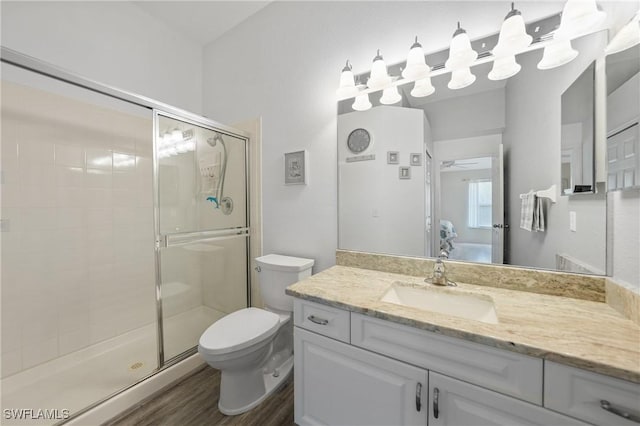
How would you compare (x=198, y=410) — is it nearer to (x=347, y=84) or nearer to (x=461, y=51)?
(x=347, y=84)

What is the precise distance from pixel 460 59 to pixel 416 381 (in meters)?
1.50

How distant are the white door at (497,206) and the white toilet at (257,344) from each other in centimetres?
111

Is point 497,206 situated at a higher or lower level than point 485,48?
lower

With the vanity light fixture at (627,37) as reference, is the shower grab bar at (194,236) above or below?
below

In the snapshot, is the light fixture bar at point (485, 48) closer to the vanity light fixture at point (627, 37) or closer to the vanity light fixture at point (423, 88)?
the vanity light fixture at point (423, 88)

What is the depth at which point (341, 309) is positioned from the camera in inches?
41.9

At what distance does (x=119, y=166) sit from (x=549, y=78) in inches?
112

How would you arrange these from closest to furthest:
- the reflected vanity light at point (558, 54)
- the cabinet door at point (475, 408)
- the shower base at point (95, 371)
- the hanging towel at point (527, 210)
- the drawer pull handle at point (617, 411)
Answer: the drawer pull handle at point (617, 411), the cabinet door at point (475, 408), the reflected vanity light at point (558, 54), the hanging towel at point (527, 210), the shower base at point (95, 371)

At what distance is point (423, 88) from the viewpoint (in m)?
1.42

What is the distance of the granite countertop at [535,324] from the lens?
0.67 m

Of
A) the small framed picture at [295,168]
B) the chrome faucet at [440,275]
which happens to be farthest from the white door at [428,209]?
the small framed picture at [295,168]

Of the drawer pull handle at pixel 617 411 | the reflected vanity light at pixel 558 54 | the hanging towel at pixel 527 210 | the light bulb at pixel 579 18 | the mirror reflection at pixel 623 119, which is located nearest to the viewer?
the drawer pull handle at pixel 617 411

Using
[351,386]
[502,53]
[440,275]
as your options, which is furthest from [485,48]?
[351,386]

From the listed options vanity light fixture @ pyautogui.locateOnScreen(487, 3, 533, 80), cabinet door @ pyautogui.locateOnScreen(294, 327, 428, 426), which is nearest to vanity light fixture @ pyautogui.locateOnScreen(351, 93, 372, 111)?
vanity light fixture @ pyautogui.locateOnScreen(487, 3, 533, 80)
